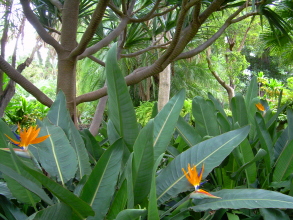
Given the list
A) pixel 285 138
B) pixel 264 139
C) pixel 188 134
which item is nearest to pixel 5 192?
pixel 188 134

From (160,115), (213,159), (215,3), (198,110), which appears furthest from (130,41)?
(213,159)

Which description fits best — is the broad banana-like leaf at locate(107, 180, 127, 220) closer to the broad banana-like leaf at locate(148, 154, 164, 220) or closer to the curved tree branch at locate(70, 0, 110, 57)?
the broad banana-like leaf at locate(148, 154, 164, 220)

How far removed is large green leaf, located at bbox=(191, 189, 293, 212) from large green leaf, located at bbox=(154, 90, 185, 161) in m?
0.16

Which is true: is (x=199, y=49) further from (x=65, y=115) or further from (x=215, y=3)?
(x=65, y=115)

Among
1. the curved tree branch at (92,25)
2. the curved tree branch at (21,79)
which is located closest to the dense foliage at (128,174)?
the curved tree branch at (92,25)

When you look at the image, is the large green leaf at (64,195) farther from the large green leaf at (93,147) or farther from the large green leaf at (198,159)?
the large green leaf at (93,147)

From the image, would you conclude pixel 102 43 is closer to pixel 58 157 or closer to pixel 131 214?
pixel 58 157

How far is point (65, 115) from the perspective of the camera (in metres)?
0.67

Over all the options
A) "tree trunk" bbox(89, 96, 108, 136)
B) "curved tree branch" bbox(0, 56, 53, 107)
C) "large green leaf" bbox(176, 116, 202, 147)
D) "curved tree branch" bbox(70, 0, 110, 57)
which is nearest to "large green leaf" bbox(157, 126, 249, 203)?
"large green leaf" bbox(176, 116, 202, 147)

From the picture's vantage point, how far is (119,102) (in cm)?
55

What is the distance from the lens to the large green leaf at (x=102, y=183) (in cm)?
45

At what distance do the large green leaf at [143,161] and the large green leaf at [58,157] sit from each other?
135 mm

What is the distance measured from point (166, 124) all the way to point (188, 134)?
163 millimetres

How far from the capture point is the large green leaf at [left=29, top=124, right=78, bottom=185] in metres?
0.53
